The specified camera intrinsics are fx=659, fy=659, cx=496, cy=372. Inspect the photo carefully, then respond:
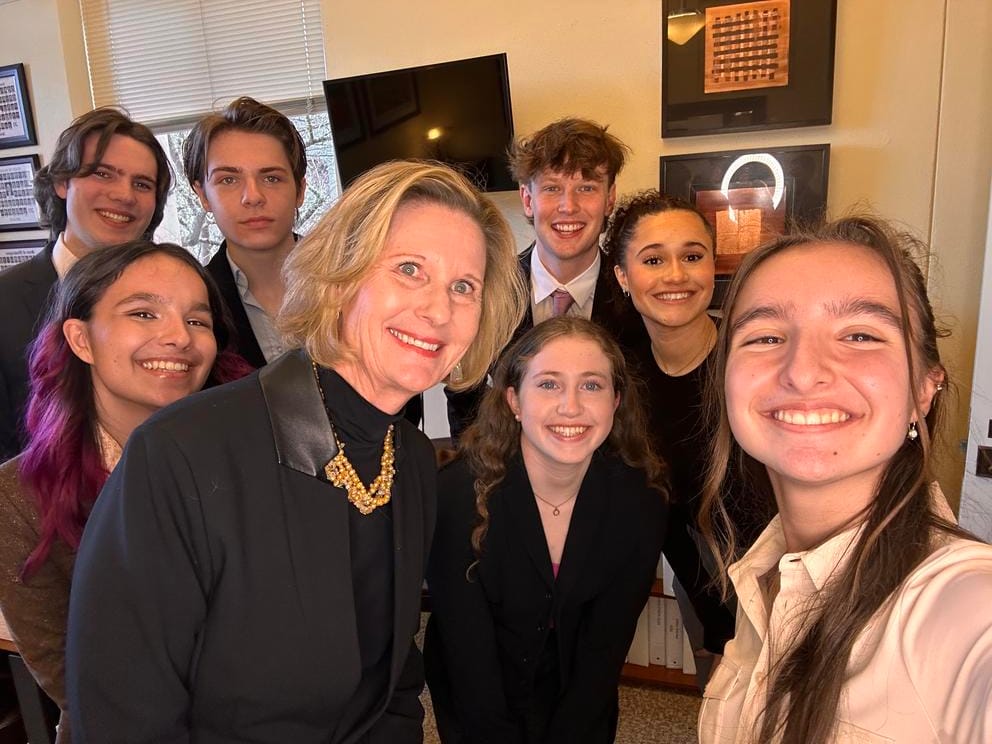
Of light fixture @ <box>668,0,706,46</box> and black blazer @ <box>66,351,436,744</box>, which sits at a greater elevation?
light fixture @ <box>668,0,706,46</box>

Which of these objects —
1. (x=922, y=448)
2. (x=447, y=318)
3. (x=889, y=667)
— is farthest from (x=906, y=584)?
(x=447, y=318)

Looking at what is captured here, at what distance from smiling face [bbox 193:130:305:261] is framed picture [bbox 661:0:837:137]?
1.58 meters

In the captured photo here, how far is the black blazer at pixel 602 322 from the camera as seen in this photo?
2.10 m

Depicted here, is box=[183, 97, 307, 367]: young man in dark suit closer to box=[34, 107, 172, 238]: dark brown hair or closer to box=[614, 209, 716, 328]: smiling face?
box=[34, 107, 172, 238]: dark brown hair

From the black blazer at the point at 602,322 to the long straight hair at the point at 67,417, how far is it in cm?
94

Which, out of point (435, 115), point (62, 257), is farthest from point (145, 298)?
point (435, 115)

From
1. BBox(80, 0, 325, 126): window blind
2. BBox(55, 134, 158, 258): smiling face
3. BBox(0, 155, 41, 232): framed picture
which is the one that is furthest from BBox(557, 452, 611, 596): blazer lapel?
BBox(0, 155, 41, 232): framed picture

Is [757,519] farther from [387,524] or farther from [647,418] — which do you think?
[387,524]

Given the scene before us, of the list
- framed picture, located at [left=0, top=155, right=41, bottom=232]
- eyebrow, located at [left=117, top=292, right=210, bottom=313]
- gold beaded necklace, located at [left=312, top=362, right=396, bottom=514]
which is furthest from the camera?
framed picture, located at [left=0, top=155, right=41, bottom=232]

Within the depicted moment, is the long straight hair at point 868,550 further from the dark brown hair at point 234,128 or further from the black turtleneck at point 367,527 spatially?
the dark brown hair at point 234,128

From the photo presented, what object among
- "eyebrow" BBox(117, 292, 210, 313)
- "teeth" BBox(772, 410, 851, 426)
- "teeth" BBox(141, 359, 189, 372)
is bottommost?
"teeth" BBox(141, 359, 189, 372)

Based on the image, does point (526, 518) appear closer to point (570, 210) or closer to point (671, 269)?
point (671, 269)

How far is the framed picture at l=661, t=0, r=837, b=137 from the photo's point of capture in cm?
246

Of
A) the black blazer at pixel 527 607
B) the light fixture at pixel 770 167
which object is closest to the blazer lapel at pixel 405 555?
the black blazer at pixel 527 607
